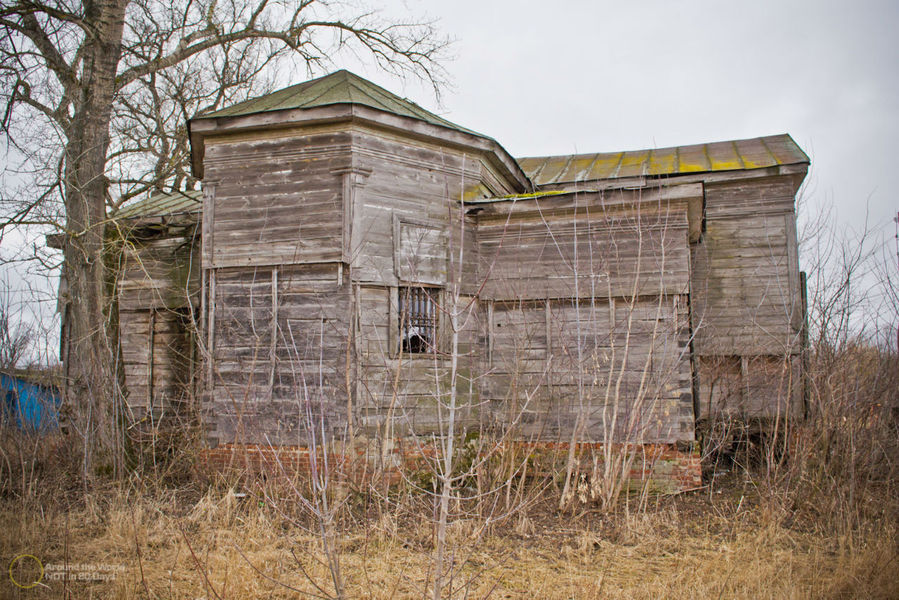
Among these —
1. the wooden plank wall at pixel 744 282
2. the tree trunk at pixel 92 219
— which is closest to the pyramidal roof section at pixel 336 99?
the tree trunk at pixel 92 219

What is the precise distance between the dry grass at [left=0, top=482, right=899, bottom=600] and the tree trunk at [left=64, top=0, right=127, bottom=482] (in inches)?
74.6

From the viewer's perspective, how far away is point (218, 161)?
30.0ft

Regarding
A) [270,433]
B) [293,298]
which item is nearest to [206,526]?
[270,433]

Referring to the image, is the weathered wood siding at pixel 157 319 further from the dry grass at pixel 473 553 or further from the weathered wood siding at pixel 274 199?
the dry grass at pixel 473 553

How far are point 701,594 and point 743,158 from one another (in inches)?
387

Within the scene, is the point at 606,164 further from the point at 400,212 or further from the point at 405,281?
the point at 405,281

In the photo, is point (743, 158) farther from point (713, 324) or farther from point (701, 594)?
point (701, 594)

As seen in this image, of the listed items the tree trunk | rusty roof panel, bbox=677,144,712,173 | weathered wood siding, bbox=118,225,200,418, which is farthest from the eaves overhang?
rusty roof panel, bbox=677,144,712,173

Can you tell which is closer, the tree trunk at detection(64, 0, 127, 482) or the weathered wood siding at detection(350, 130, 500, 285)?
the weathered wood siding at detection(350, 130, 500, 285)

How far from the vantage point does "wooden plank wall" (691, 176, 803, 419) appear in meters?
11.1

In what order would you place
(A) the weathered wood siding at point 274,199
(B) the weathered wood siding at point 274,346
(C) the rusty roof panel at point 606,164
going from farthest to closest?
1. (C) the rusty roof panel at point 606,164
2. (A) the weathered wood siding at point 274,199
3. (B) the weathered wood siding at point 274,346

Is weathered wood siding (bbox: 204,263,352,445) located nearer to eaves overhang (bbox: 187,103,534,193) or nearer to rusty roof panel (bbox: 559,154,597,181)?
eaves overhang (bbox: 187,103,534,193)

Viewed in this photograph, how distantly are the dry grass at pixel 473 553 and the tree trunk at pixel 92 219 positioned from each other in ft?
6.21

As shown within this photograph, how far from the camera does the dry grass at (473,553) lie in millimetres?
5098
